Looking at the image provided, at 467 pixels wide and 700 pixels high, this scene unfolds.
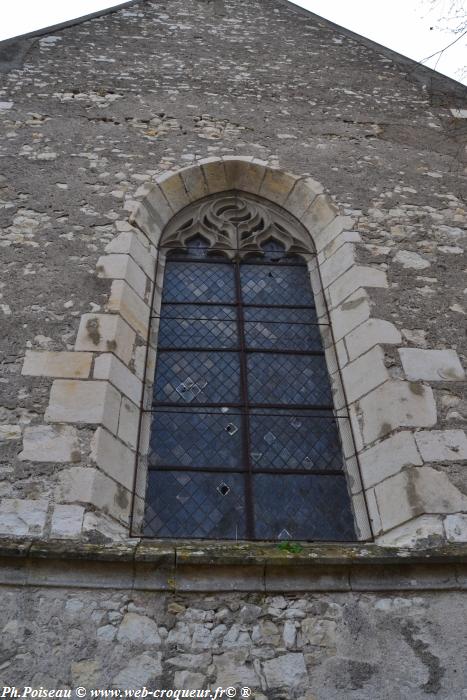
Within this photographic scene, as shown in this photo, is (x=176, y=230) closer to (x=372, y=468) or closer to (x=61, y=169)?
(x=61, y=169)

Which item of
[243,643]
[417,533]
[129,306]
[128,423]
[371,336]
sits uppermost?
[129,306]

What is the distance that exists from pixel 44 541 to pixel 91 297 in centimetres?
181

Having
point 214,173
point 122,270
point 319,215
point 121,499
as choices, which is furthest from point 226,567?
point 214,173

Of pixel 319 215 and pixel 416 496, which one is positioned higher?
pixel 319 215

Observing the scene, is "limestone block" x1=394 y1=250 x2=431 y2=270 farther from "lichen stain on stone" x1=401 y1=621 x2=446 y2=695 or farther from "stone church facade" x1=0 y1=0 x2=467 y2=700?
"lichen stain on stone" x1=401 y1=621 x2=446 y2=695

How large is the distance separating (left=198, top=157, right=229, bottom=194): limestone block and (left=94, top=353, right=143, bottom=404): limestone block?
2252mm

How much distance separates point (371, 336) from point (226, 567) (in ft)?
6.26

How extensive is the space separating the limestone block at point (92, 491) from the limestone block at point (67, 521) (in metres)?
0.04

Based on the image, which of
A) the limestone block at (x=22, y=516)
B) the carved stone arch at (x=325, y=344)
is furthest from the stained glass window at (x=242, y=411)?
the limestone block at (x=22, y=516)

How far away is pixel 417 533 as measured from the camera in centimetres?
323

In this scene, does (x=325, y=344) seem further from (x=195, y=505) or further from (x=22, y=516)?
(x=22, y=516)

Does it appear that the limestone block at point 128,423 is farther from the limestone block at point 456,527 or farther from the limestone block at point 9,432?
the limestone block at point 456,527

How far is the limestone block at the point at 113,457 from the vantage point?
11.3 ft

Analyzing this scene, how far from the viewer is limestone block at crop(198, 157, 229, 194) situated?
220 inches
